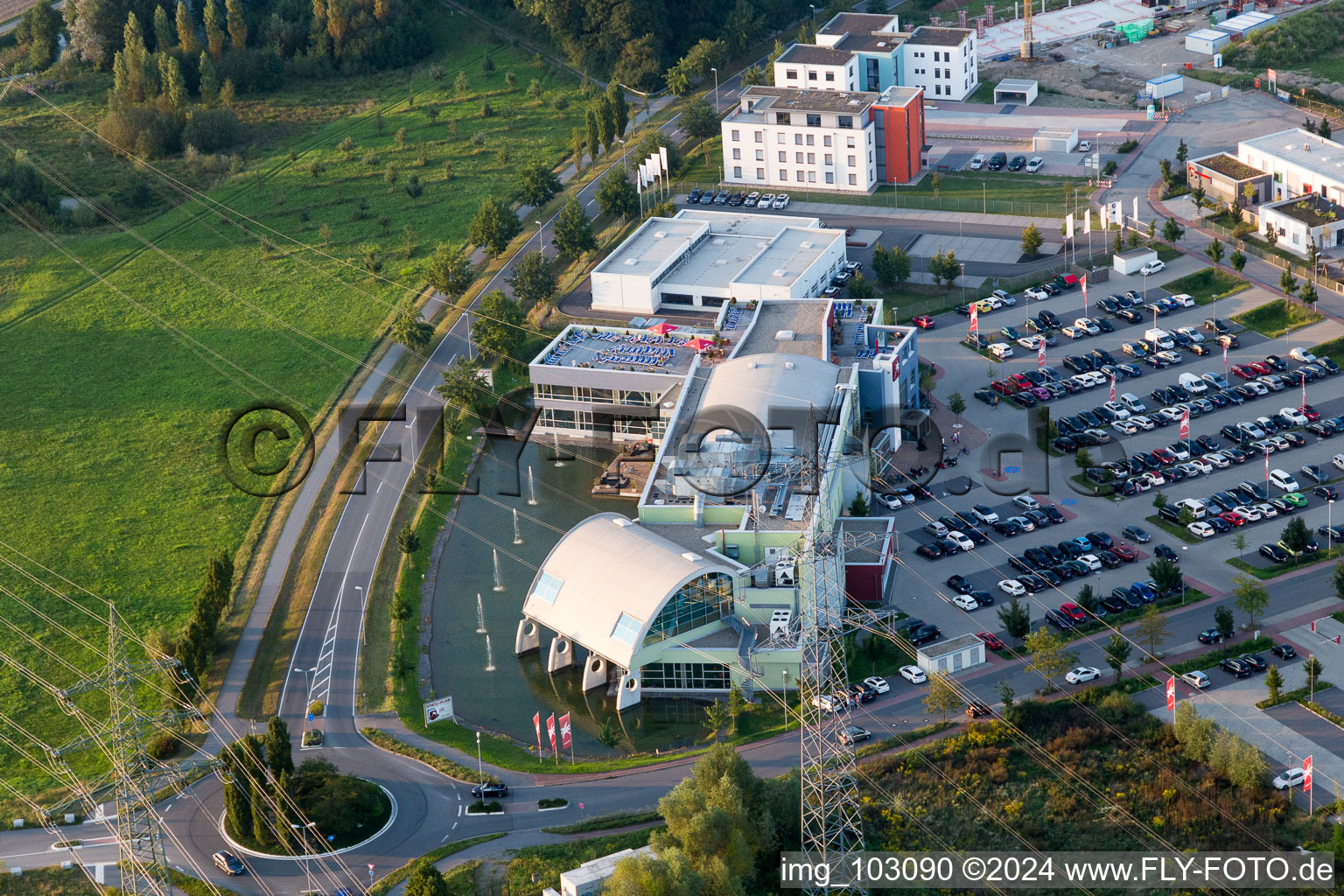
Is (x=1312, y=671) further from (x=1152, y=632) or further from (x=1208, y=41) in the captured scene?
(x=1208, y=41)

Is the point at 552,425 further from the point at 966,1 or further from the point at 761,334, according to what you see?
the point at 966,1

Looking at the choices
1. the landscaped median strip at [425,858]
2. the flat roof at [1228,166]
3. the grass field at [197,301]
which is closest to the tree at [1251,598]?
the landscaped median strip at [425,858]

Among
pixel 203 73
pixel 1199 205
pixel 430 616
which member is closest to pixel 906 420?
pixel 430 616

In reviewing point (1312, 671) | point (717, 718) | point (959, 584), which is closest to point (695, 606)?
point (717, 718)

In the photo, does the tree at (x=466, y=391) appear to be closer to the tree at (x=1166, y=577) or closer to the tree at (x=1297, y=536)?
the tree at (x=1166, y=577)

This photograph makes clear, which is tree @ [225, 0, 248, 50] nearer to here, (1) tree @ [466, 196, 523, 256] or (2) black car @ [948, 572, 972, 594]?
(1) tree @ [466, 196, 523, 256]

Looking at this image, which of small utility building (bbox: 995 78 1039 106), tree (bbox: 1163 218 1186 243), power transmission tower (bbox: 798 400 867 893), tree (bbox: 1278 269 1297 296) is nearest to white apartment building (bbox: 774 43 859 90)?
small utility building (bbox: 995 78 1039 106)

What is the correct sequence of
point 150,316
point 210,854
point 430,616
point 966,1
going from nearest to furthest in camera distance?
point 210,854
point 430,616
point 150,316
point 966,1
